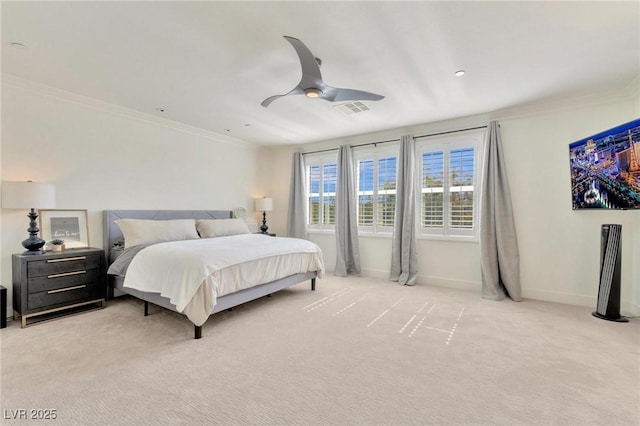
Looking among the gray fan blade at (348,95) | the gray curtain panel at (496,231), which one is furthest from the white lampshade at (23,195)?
the gray curtain panel at (496,231)

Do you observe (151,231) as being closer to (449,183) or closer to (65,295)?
(65,295)

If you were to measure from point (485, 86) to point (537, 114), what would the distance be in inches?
47.9

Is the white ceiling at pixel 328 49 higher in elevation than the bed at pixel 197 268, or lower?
higher

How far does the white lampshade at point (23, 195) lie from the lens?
9.66 feet

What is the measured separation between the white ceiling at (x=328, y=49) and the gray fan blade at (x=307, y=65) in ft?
0.80

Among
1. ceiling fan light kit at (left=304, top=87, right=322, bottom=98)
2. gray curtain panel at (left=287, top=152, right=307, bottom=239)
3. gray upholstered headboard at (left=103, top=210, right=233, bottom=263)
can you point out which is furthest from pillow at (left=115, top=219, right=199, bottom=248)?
ceiling fan light kit at (left=304, top=87, right=322, bottom=98)

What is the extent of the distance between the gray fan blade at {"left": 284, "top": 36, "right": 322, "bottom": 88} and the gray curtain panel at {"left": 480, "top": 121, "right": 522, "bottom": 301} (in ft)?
9.61

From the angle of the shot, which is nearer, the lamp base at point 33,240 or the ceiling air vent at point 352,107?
the lamp base at point 33,240

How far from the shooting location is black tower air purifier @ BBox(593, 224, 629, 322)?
3105mm

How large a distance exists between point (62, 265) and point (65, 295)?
34 cm

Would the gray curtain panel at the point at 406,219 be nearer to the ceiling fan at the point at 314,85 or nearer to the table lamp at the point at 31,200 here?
the ceiling fan at the point at 314,85

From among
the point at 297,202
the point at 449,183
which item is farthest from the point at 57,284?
the point at 449,183

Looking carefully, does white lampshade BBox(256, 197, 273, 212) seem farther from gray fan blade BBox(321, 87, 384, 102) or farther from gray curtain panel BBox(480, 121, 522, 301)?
gray curtain panel BBox(480, 121, 522, 301)

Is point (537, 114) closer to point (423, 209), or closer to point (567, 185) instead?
point (567, 185)
